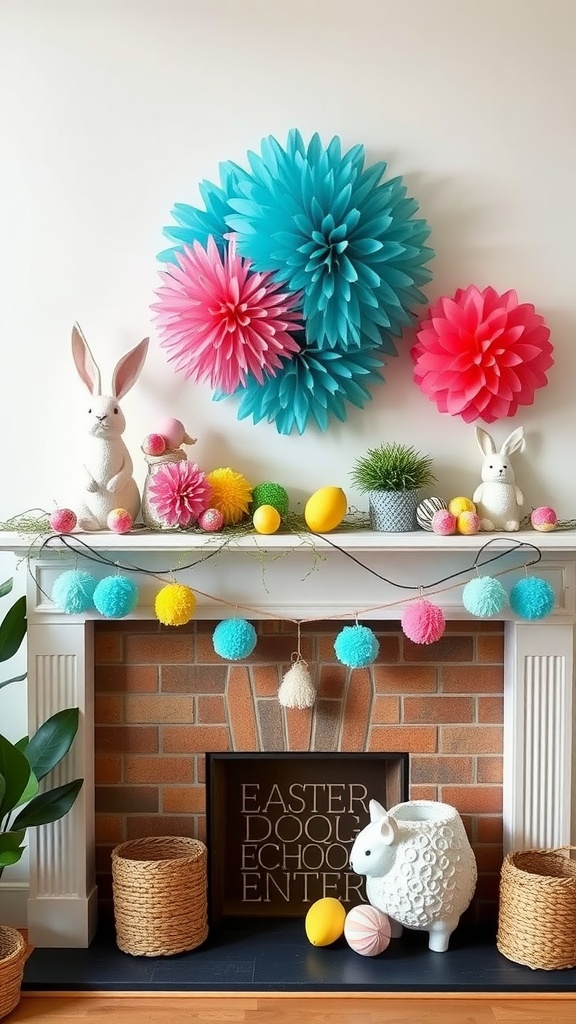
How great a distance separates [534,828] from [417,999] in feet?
1.72

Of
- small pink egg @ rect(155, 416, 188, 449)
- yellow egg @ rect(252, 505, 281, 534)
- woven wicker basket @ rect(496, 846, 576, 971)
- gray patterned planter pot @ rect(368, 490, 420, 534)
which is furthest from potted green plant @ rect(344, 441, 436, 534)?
woven wicker basket @ rect(496, 846, 576, 971)

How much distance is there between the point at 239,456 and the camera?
2.45m

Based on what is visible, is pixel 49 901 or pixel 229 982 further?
pixel 49 901

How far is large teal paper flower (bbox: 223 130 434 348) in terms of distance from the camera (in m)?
2.27

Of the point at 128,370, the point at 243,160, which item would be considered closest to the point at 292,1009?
the point at 128,370

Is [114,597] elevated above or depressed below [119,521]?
below

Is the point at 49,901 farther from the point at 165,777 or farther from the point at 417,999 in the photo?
the point at 417,999

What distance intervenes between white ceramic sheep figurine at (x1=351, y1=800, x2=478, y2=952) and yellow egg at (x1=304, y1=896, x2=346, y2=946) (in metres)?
0.11

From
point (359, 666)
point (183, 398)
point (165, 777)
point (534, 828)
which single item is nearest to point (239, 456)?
point (183, 398)

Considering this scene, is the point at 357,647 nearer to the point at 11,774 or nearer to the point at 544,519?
the point at 544,519

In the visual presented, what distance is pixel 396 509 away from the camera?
7.50 feet

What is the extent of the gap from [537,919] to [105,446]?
1558 mm

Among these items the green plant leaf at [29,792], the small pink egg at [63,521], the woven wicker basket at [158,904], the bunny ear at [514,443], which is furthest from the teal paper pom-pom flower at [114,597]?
the bunny ear at [514,443]

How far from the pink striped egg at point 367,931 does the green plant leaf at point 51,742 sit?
32.9 inches
